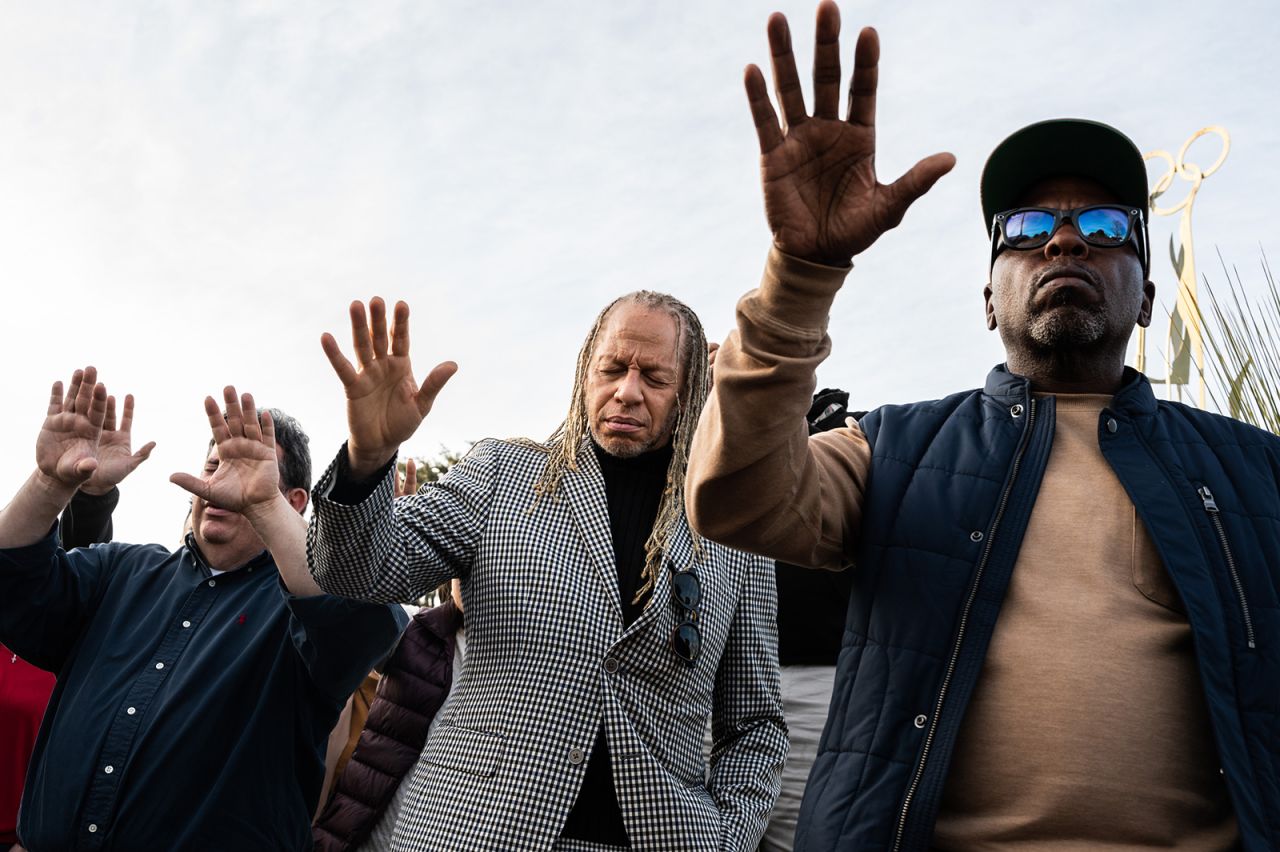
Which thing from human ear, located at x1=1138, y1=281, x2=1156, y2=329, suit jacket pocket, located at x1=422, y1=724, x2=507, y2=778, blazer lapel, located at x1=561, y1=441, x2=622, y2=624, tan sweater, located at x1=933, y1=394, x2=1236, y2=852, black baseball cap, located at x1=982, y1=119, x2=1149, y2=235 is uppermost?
black baseball cap, located at x1=982, y1=119, x2=1149, y2=235

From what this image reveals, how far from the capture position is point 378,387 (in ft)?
8.19

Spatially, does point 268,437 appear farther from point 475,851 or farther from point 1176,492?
point 1176,492

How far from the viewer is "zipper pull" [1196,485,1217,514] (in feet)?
6.93

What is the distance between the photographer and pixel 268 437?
319 centimetres

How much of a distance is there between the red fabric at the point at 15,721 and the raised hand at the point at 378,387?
97.3 inches

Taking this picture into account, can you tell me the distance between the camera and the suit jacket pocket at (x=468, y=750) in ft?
8.50

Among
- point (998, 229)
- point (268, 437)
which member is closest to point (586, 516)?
point (268, 437)

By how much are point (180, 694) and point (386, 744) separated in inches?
28.6

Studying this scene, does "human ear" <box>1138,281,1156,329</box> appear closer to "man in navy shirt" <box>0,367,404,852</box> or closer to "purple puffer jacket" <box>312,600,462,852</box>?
"man in navy shirt" <box>0,367,404,852</box>

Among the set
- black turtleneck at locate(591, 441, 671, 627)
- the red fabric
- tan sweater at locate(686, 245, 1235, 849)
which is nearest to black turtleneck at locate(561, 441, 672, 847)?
black turtleneck at locate(591, 441, 671, 627)

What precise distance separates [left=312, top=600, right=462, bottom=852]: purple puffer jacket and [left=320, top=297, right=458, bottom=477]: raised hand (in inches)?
64.2

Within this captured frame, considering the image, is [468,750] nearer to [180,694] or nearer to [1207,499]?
[180,694]

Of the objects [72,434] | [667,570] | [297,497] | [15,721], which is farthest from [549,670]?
[15,721]

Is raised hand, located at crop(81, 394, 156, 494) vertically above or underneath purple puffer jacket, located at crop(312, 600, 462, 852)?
above
